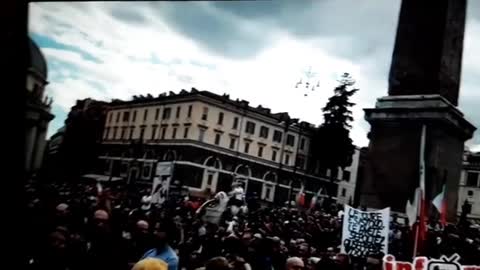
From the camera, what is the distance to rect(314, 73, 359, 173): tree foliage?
768cm

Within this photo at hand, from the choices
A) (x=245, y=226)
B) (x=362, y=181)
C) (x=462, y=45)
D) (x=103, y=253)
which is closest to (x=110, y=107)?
(x=103, y=253)

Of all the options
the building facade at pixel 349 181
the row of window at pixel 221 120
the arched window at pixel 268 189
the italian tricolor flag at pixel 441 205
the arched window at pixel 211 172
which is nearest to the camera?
the row of window at pixel 221 120

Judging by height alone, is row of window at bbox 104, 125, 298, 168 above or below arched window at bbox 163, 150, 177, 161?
above

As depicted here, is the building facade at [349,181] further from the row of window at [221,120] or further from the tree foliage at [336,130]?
the row of window at [221,120]

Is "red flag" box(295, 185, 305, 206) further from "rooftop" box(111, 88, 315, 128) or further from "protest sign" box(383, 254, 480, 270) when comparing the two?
"protest sign" box(383, 254, 480, 270)

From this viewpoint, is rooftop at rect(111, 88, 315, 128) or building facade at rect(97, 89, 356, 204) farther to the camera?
A: building facade at rect(97, 89, 356, 204)

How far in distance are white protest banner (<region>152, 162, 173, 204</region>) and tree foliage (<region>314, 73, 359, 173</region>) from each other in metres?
2.66

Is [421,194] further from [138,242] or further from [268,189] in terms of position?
[138,242]

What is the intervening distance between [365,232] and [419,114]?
3.74 m

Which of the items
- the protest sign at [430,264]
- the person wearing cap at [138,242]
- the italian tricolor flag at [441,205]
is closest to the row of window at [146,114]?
the person wearing cap at [138,242]

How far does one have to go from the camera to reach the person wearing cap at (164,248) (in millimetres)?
4301

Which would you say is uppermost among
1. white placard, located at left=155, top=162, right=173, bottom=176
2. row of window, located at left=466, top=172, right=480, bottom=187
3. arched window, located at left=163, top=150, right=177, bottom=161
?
row of window, located at left=466, top=172, right=480, bottom=187

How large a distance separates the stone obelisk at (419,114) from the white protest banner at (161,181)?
259 inches

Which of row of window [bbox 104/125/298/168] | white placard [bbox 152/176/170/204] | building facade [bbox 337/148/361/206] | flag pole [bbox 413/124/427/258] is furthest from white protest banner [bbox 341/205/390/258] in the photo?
white placard [bbox 152/176/170/204]
